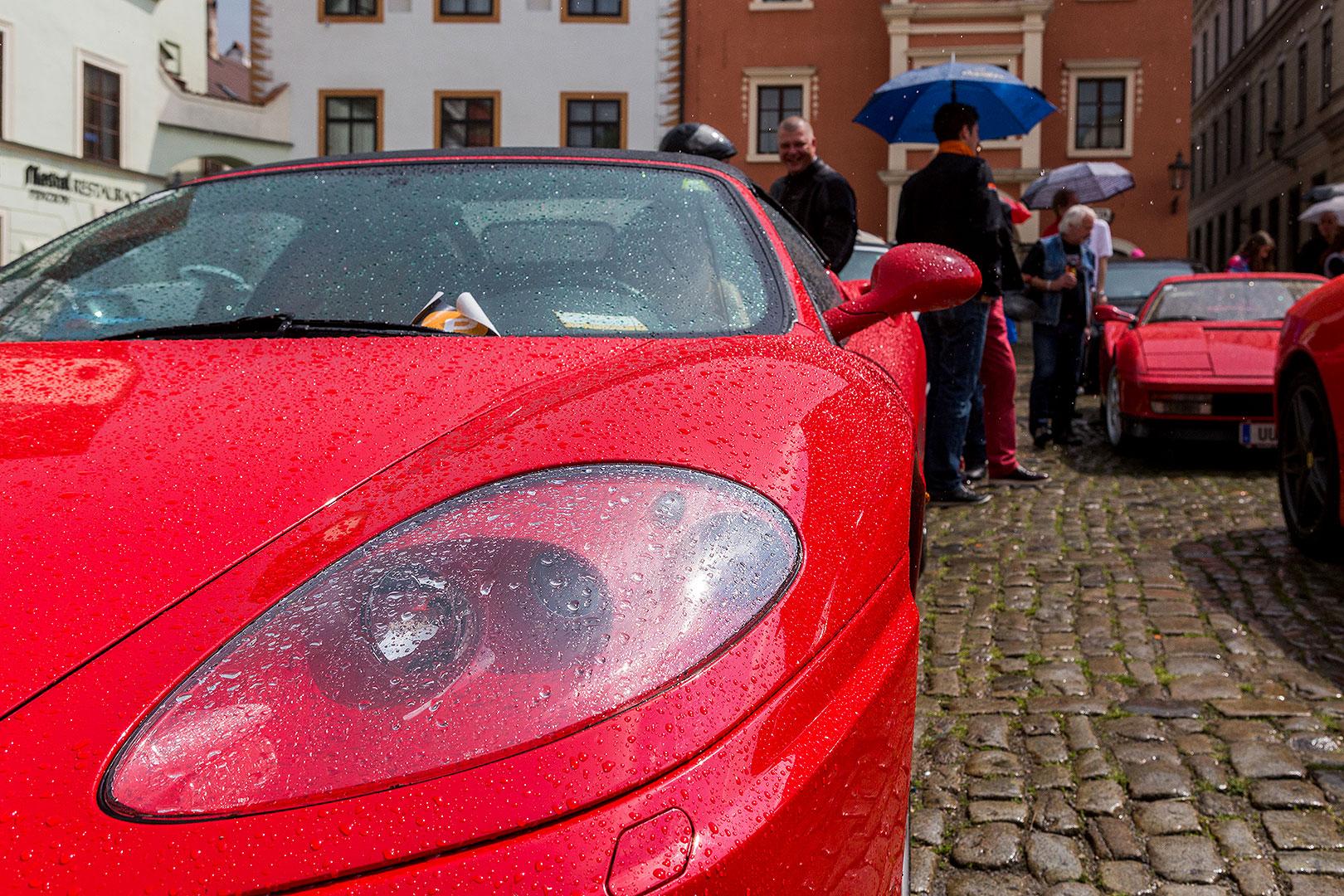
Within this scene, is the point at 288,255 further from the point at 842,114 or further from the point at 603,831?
the point at 842,114

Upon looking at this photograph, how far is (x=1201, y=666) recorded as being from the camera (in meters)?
3.32

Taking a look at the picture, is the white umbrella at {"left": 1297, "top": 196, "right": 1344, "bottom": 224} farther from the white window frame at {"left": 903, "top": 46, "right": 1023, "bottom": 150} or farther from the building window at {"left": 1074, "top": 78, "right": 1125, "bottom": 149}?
the building window at {"left": 1074, "top": 78, "right": 1125, "bottom": 149}

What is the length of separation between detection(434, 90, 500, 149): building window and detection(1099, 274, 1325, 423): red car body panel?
21775mm

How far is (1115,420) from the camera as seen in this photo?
7855 mm

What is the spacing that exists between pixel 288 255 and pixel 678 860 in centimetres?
160

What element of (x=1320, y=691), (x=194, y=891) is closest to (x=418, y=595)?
(x=194, y=891)

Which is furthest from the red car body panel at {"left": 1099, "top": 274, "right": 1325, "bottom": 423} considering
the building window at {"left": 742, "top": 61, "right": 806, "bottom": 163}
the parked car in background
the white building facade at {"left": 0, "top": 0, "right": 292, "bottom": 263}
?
the building window at {"left": 742, "top": 61, "right": 806, "bottom": 163}

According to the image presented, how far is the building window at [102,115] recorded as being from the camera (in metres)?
22.8

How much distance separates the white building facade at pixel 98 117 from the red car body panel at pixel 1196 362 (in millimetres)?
18776

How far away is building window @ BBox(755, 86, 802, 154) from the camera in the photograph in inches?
1116

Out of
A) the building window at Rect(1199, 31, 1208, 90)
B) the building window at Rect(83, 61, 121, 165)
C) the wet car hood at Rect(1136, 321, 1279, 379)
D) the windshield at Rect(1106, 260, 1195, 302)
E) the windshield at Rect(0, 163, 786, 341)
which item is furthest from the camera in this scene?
the building window at Rect(1199, 31, 1208, 90)

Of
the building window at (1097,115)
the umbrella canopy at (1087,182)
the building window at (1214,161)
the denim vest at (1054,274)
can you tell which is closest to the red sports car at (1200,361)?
the denim vest at (1054,274)

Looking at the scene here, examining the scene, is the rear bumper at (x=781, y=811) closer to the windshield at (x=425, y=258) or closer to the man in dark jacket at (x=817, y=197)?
the windshield at (x=425, y=258)

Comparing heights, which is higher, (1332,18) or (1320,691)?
(1332,18)
